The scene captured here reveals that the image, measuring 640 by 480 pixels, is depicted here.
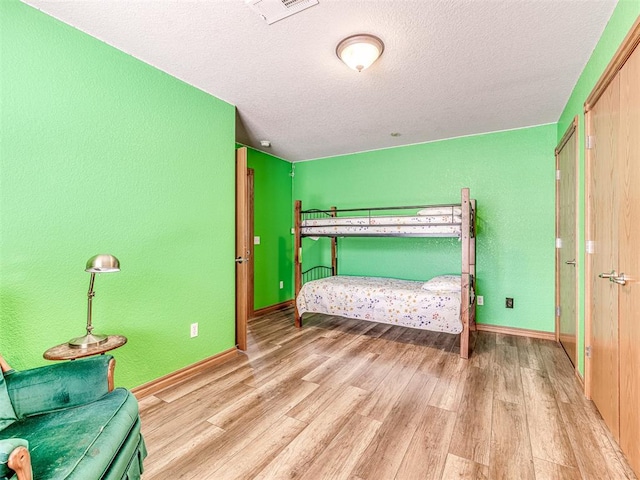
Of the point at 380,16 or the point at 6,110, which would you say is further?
the point at 380,16

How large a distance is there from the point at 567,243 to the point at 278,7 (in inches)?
117

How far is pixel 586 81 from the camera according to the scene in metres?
2.13

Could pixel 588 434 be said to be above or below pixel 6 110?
below

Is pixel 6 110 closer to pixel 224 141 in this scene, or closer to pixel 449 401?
pixel 224 141

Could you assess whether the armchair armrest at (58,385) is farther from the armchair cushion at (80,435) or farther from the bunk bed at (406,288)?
the bunk bed at (406,288)

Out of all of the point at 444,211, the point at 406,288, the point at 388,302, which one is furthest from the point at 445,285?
the point at 444,211

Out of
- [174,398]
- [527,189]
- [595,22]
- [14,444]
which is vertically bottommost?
[174,398]

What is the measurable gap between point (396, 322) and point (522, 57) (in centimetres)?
245

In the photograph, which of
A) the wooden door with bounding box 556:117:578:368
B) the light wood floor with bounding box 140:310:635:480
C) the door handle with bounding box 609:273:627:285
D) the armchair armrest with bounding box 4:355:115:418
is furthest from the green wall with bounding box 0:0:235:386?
the wooden door with bounding box 556:117:578:368

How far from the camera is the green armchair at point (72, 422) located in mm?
956

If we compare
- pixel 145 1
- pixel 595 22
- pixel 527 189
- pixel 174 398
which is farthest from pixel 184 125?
pixel 527 189

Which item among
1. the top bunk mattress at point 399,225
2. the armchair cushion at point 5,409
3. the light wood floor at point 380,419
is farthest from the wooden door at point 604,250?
the armchair cushion at point 5,409

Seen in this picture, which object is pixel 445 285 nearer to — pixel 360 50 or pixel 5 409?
pixel 360 50

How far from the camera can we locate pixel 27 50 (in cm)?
163
